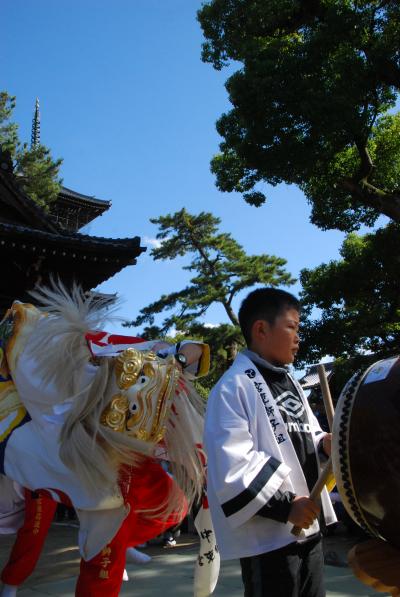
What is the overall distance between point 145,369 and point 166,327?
16056 millimetres

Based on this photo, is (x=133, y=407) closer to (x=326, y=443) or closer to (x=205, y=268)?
(x=326, y=443)

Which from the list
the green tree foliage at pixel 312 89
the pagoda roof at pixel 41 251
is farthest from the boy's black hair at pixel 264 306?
the green tree foliage at pixel 312 89

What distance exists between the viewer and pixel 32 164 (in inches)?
854

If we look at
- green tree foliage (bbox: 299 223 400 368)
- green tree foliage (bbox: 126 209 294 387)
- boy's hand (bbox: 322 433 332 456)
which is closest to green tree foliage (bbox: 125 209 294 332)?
green tree foliage (bbox: 126 209 294 387)

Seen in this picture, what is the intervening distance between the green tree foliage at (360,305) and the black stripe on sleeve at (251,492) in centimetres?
731

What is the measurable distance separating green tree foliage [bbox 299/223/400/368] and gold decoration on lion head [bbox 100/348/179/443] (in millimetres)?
6672

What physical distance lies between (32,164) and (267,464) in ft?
71.8

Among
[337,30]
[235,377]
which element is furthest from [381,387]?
[337,30]

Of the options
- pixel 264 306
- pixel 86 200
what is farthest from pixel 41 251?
pixel 86 200

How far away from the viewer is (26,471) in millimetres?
2385

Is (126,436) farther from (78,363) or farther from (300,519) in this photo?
(300,519)

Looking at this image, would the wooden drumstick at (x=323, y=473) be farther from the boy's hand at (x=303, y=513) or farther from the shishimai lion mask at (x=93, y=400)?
the shishimai lion mask at (x=93, y=400)

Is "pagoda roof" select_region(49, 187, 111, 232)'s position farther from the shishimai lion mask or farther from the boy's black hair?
the boy's black hair

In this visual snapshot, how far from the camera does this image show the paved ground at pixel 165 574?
3668mm
